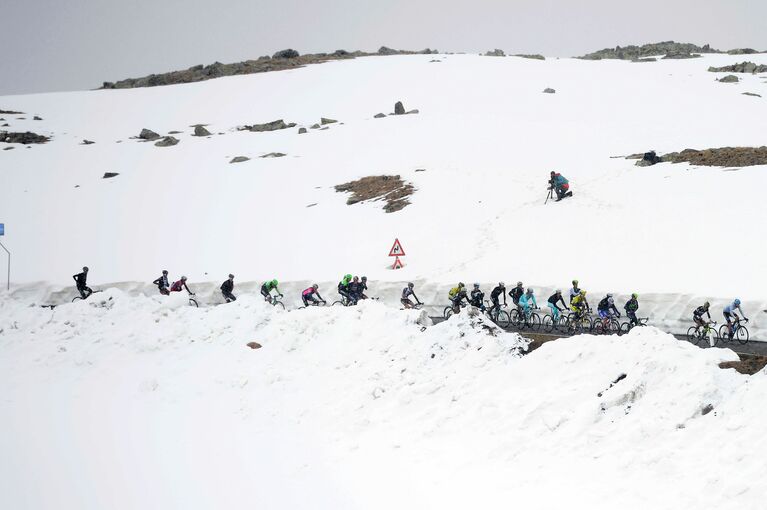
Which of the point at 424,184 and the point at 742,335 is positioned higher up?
the point at 424,184

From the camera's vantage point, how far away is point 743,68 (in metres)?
81.7

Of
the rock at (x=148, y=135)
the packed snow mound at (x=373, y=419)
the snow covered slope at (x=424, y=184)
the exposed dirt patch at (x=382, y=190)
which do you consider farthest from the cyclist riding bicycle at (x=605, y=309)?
the rock at (x=148, y=135)

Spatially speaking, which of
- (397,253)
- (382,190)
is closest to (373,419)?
(397,253)

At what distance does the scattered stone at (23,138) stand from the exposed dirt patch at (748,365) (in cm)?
7217

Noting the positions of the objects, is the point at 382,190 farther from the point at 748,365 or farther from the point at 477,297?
the point at 748,365

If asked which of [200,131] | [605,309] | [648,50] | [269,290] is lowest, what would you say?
[269,290]

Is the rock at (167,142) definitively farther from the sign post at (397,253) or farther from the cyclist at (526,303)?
the cyclist at (526,303)

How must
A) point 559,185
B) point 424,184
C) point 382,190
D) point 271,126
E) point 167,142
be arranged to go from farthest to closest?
1. point 271,126
2. point 167,142
3. point 382,190
4. point 424,184
5. point 559,185

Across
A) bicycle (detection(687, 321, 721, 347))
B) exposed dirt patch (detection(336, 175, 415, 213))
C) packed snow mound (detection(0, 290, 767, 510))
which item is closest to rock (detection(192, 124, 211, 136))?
exposed dirt patch (detection(336, 175, 415, 213))

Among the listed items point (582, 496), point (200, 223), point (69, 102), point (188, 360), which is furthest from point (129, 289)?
point (69, 102)

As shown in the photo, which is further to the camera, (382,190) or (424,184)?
(382,190)

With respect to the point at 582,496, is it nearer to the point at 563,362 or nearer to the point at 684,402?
the point at 684,402

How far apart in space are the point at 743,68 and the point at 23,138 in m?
75.4

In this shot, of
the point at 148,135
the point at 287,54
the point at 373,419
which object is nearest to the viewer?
the point at 373,419
